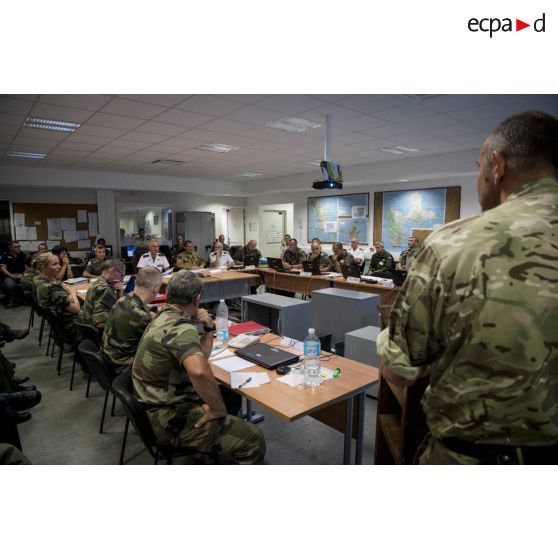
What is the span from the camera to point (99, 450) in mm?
2621

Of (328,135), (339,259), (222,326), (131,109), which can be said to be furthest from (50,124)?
(339,259)

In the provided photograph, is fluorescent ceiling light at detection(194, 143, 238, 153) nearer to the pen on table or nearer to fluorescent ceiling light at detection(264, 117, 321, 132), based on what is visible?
fluorescent ceiling light at detection(264, 117, 321, 132)

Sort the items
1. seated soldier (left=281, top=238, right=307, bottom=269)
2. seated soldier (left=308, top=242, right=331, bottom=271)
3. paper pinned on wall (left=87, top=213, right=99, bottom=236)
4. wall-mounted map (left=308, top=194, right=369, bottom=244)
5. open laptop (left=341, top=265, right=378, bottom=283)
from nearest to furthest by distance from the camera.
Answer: open laptop (left=341, top=265, right=378, bottom=283) → seated soldier (left=308, top=242, right=331, bottom=271) → seated soldier (left=281, top=238, right=307, bottom=269) → wall-mounted map (left=308, top=194, right=369, bottom=244) → paper pinned on wall (left=87, top=213, right=99, bottom=236)

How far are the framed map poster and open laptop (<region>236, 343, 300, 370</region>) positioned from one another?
590cm

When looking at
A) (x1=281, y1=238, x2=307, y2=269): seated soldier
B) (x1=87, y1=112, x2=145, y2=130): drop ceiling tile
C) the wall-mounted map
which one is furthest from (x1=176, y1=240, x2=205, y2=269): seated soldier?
the wall-mounted map

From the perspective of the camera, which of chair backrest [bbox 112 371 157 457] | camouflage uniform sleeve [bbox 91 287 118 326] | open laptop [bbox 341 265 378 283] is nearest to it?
chair backrest [bbox 112 371 157 457]

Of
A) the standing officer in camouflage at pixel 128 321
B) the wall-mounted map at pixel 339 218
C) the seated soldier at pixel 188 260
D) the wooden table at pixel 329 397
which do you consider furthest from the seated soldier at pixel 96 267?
the wall-mounted map at pixel 339 218

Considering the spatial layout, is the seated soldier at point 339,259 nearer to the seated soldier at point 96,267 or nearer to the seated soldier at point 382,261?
the seated soldier at point 382,261

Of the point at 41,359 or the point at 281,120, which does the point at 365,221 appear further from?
the point at 41,359

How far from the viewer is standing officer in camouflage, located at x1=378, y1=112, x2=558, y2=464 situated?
2.72 feet

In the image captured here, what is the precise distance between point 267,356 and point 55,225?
29.1 feet

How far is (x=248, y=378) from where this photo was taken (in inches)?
81.7

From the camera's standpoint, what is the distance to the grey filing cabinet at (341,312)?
143 inches
